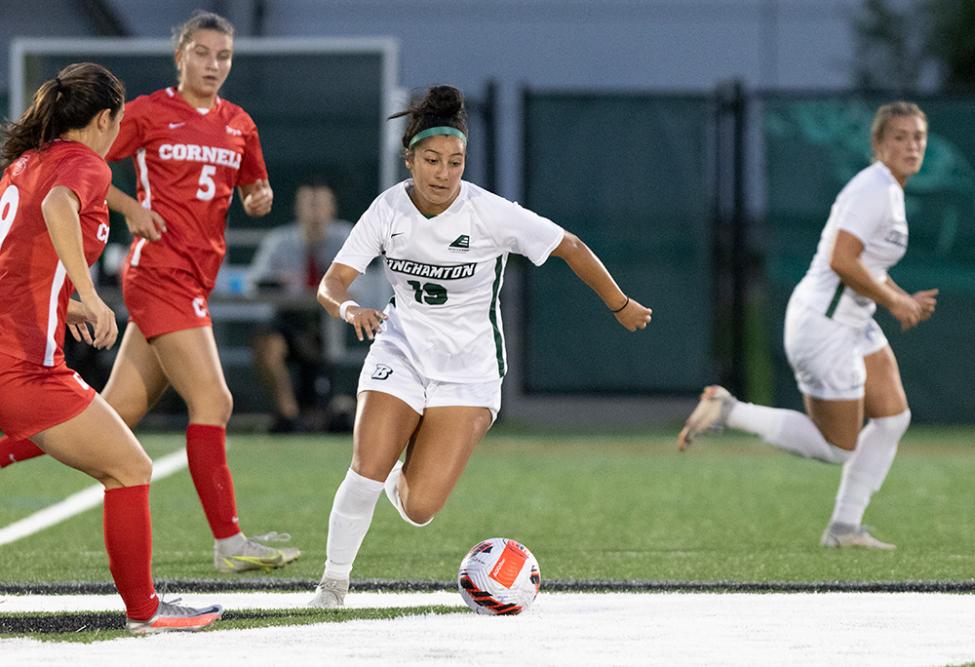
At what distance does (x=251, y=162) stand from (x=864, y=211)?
2.89 metres

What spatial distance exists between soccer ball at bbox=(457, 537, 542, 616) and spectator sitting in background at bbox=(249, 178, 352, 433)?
27.1 ft

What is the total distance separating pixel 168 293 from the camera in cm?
750

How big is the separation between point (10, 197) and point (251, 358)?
32.5 feet

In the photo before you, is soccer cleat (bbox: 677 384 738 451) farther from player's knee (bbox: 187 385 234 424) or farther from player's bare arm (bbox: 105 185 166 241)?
player's bare arm (bbox: 105 185 166 241)

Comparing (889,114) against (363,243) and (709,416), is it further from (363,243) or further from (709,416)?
(363,243)

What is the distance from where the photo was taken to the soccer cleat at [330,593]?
6.30m

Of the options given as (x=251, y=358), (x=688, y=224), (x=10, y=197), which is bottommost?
(x=251, y=358)

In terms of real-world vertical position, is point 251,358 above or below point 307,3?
below

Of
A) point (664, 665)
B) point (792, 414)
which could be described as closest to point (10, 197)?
point (664, 665)

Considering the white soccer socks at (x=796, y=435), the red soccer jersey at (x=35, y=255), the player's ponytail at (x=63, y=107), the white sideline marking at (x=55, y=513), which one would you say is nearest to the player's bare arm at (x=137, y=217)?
the white sideline marking at (x=55, y=513)

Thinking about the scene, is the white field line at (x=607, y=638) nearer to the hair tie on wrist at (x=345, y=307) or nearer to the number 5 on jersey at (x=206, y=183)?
the hair tie on wrist at (x=345, y=307)

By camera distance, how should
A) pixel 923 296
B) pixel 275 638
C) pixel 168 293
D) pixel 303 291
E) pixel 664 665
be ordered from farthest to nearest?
pixel 303 291
pixel 923 296
pixel 168 293
pixel 275 638
pixel 664 665

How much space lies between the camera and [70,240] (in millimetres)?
5352

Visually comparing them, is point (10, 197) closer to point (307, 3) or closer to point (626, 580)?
point (626, 580)
